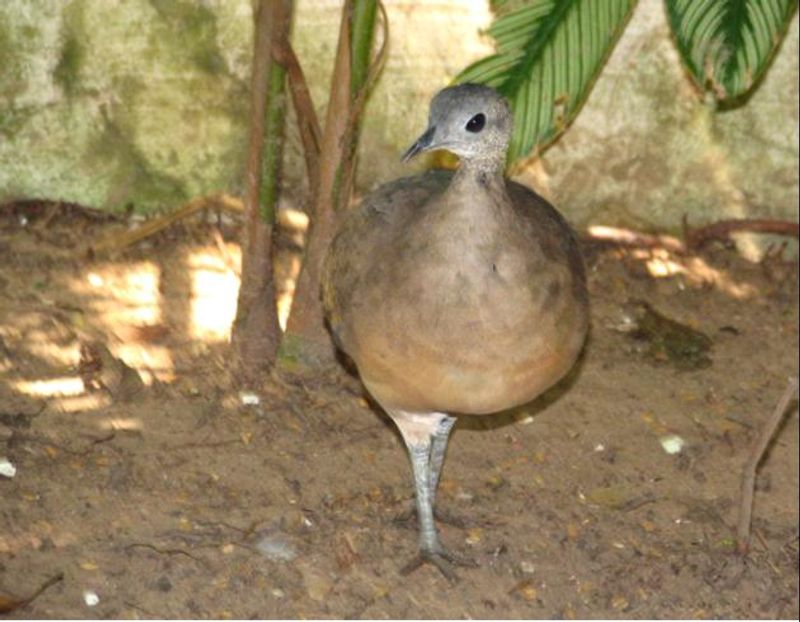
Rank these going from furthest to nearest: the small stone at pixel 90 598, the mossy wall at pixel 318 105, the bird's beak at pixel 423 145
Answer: the mossy wall at pixel 318 105 < the small stone at pixel 90 598 < the bird's beak at pixel 423 145

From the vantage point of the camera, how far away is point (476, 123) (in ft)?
13.5

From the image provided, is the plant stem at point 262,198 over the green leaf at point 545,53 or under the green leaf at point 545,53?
under

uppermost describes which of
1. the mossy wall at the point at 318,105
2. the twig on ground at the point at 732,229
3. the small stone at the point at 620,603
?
the mossy wall at the point at 318,105

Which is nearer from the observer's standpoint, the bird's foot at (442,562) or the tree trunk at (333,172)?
the bird's foot at (442,562)

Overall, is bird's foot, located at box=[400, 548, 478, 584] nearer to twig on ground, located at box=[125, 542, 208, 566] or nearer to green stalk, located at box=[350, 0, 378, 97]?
twig on ground, located at box=[125, 542, 208, 566]

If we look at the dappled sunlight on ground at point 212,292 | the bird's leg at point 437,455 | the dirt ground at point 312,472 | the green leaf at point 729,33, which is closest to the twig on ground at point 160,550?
the dirt ground at point 312,472

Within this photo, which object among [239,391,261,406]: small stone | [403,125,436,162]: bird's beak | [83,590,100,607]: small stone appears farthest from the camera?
[239,391,261,406]: small stone

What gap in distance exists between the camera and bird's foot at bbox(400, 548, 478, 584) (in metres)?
4.80

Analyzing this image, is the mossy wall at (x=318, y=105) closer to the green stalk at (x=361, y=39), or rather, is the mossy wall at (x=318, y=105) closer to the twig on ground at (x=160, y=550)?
the green stalk at (x=361, y=39)

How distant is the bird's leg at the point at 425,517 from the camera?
4.77 metres

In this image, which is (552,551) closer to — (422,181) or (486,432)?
(486,432)

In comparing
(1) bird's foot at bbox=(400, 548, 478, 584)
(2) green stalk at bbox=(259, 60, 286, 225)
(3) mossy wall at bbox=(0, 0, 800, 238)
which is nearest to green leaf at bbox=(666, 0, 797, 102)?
(3) mossy wall at bbox=(0, 0, 800, 238)

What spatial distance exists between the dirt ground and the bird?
0.62 metres

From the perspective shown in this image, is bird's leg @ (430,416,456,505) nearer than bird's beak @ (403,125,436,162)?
No
